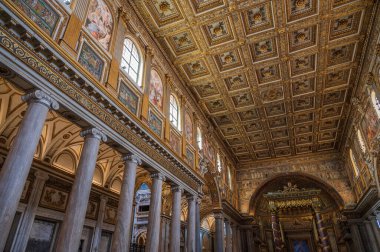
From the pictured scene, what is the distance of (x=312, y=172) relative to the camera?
72.0 ft

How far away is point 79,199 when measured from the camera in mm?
5934

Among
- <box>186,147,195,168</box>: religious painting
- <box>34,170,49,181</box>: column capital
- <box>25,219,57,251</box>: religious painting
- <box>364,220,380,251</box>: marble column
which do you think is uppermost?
<box>186,147,195,168</box>: religious painting

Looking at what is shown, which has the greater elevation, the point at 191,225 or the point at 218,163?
the point at 218,163

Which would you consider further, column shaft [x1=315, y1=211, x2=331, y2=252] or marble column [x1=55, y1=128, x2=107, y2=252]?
column shaft [x1=315, y1=211, x2=331, y2=252]

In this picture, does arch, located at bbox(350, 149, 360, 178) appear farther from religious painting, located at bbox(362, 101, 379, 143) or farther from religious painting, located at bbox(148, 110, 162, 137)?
religious painting, located at bbox(148, 110, 162, 137)

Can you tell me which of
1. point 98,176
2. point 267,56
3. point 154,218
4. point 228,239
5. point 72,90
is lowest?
point 154,218

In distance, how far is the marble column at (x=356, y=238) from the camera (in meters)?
17.8

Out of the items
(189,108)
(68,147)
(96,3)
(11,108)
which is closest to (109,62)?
(96,3)

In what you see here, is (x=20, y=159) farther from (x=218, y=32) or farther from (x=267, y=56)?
(x=267, y=56)

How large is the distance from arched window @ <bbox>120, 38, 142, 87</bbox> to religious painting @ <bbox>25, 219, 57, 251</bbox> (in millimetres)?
6086

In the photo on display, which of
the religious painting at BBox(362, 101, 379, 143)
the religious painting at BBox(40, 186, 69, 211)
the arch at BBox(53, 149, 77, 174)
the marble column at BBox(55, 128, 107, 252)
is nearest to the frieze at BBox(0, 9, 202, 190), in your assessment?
the marble column at BBox(55, 128, 107, 252)

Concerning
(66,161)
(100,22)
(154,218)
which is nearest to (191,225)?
(154,218)

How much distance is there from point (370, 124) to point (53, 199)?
49.2 ft

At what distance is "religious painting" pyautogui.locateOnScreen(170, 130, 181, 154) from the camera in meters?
11.5
